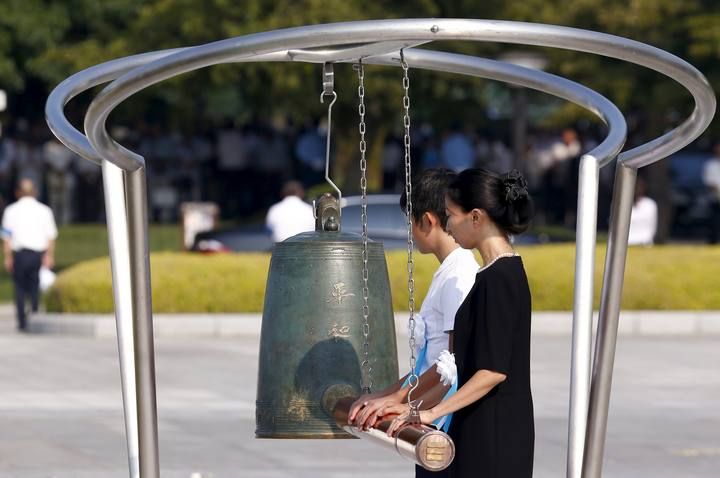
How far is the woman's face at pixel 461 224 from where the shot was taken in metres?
5.71

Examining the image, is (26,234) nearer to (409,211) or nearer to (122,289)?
(122,289)

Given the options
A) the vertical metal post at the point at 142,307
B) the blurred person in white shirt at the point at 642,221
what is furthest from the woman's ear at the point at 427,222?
the blurred person in white shirt at the point at 642,221

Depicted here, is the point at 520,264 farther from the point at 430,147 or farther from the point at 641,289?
the point at 430,147

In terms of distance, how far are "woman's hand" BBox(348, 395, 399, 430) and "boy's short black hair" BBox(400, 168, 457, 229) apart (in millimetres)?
687

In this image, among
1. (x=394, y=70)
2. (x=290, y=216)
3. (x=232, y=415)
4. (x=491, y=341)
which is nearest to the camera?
(x=491, y=341)

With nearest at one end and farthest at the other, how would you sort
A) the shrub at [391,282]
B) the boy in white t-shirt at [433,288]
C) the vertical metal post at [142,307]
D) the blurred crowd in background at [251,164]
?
the boy in white t-shirt at [433,288], the vertical metal post at [142,307], the shrub at [391,282], the blurred crowd in background at [251,164]

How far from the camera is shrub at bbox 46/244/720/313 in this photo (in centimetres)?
1862

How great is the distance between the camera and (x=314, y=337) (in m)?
6.62

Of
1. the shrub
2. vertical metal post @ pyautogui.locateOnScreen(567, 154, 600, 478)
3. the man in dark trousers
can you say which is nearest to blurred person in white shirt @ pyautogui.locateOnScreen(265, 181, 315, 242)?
the shrub

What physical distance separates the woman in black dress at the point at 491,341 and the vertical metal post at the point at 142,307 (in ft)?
3.15

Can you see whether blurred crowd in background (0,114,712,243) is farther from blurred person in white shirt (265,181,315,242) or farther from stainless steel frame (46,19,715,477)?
stainless steel frame (46,19,715,477)

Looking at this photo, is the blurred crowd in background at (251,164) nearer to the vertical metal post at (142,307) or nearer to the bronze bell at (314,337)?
the bronze bell at (314,337)

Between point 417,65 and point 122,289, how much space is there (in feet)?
4.78


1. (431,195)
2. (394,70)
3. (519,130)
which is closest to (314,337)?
(431,195)
